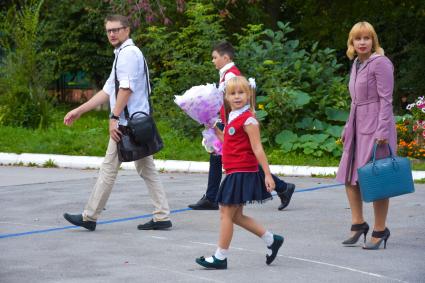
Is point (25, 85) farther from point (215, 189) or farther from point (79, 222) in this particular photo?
point (79, 222)

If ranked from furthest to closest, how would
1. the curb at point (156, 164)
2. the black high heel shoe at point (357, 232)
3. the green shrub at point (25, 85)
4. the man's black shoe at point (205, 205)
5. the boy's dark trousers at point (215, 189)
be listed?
1. the green shrub at point (25, 85)
2. the curb at point (156, 164)
3. the man's black shoe at point (205, 205)
4. the boy's dark trousers at point (215, 189)
5. the black high heel shoe at point (357, 232)

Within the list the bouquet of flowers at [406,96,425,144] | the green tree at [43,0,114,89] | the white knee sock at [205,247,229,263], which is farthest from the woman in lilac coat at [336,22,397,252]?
the green tree at [43,0,114,89]

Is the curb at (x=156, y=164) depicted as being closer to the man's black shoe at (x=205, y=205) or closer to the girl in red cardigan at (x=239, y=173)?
the man's black shoe at (x=205, y=205)

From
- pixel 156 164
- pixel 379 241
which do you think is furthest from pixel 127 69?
pixel 156 164

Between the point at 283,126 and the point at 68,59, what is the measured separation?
73.3ft

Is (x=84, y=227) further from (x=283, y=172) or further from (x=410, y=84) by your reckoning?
(x=410, y=84)

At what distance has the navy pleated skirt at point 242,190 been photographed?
745 cm

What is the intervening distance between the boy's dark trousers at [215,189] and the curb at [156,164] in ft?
10.5

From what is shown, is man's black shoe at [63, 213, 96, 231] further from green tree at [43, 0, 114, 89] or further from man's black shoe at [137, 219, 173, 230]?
green tree at [43, 0, 114, 89]

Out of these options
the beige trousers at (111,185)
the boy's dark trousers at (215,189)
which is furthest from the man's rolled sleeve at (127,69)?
the boy's dark trousers at (215,189)

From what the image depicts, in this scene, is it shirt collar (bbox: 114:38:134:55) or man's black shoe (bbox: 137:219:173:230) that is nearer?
shirt collar (bbox: 114:38:134:55)

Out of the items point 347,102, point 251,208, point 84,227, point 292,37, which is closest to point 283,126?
point 347,102

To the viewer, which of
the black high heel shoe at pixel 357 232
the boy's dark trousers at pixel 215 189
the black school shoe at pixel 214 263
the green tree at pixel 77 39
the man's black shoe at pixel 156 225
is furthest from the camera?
the green tree at pixel 77 39

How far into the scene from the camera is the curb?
14.2 meters
